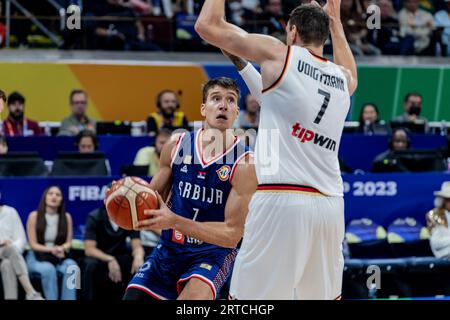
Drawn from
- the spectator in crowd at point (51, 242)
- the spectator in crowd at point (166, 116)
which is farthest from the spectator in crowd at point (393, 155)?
the spectator in crowd at point (51, 242)

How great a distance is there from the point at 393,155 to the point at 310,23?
7.18 meters

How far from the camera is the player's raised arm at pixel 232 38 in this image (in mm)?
5809

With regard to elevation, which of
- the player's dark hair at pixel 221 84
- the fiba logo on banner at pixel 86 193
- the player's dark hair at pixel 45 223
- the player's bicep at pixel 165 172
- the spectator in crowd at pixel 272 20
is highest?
the spectator in crowd at pixel 272 20

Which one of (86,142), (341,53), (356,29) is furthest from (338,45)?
(356,29)

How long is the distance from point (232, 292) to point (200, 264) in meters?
0.95

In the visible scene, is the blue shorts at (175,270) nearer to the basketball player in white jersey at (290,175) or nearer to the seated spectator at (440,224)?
the basketball player in white jersey at (290,175)

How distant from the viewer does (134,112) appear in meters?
15.2

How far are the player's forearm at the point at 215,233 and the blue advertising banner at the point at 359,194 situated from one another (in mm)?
5044

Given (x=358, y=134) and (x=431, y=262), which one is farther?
(x=358, y=134)

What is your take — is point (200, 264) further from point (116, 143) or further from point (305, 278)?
point (116, 143)

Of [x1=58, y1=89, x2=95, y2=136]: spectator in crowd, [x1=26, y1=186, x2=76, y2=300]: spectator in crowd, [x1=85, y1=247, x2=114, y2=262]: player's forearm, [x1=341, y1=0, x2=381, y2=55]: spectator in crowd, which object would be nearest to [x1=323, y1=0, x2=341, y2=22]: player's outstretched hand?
[x1=85, y1=247, x2=114, y2=262]: player's forearm

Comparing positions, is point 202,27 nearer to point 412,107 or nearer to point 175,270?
point 175,270

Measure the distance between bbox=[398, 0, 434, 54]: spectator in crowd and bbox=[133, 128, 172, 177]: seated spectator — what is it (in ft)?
20.7
